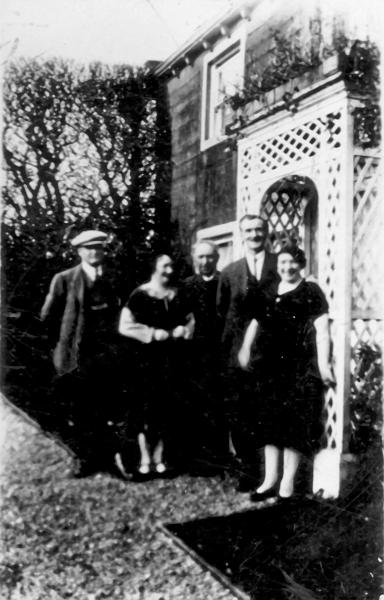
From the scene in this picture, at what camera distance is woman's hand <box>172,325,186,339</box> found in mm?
3844

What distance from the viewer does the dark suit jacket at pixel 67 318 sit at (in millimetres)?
3596

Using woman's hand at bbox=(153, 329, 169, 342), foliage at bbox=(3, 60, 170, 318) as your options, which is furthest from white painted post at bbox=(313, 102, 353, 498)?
foliage at bbox=(3, 60, 170, 318)

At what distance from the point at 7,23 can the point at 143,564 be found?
3.11 meters

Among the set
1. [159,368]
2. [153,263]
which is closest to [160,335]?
[159,368]

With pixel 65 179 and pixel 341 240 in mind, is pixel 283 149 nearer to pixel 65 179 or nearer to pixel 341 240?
pixel 341 240

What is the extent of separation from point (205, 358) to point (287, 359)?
0.53m

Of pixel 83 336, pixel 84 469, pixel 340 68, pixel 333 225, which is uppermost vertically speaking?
pixel 340 68

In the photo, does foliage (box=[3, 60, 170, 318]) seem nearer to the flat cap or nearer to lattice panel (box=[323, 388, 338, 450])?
the flat cap

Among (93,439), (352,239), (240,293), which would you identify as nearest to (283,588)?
(93,439)

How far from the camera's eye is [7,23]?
3.25m

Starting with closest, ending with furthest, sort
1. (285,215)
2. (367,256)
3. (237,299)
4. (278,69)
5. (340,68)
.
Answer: (340,68)
(237,299)
(367,256)
(278,69)
(285,215)

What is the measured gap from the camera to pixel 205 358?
3908 millimetres

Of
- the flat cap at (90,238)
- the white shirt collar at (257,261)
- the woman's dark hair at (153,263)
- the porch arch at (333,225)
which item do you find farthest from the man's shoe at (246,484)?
the flat cap at (90,238)

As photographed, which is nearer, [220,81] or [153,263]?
[153,263]
